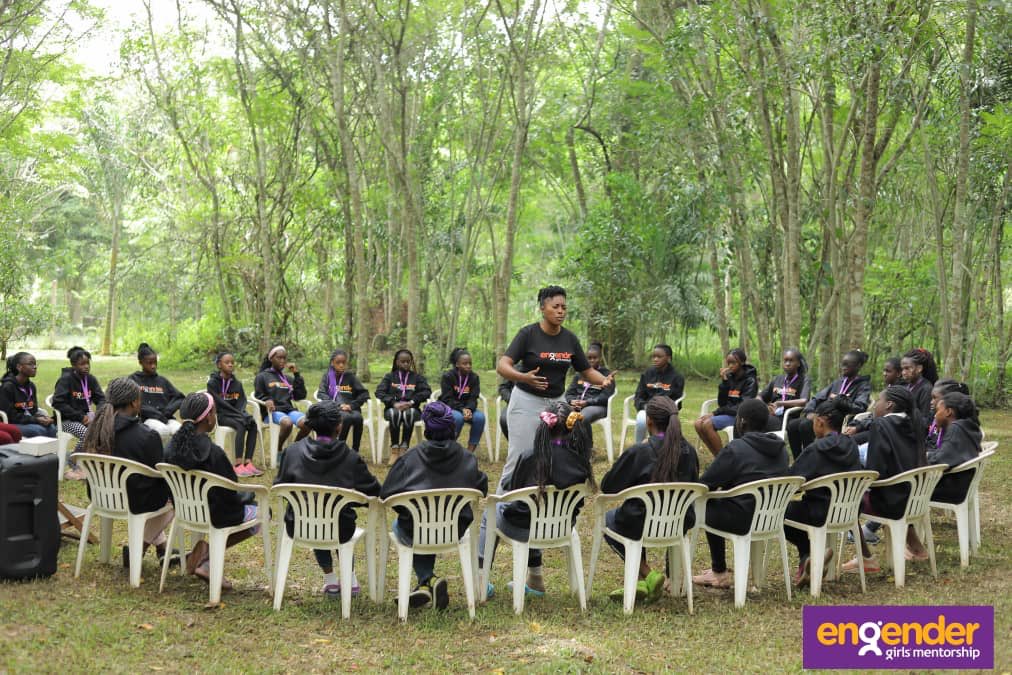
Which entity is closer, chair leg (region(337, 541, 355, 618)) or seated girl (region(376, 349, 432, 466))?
chair leg (region(337, 541, 355, 618))

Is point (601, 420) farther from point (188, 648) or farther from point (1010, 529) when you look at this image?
point (188, 648)

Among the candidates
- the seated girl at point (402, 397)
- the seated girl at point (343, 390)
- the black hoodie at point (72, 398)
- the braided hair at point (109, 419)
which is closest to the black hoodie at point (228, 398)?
the seated girl at point (343, 390)

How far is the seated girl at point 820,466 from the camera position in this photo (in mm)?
5039

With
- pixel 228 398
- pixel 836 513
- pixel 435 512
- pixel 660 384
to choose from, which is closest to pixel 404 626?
pixel 435 512

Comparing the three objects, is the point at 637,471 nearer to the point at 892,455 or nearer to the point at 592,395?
the point at 892,455

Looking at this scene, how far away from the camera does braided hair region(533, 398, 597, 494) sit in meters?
4.63

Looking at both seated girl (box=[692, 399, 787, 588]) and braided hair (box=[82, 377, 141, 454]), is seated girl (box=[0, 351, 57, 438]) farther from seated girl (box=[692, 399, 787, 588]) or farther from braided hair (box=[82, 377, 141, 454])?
seated girl (box=[692, 399, 787, 588])

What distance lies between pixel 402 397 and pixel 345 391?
0.58m

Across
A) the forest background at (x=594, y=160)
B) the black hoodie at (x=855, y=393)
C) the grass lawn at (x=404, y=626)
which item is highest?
the forest background at (x=594, y=160)

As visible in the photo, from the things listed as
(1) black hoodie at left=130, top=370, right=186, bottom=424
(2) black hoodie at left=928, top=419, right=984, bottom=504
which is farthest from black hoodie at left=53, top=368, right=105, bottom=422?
(2) black hoodie at left=928, top=419, right=984, bottom=504

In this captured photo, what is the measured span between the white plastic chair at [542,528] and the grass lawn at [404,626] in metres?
0.16

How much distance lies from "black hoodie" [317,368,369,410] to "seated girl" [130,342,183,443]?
4.58 ft

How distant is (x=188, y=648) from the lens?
13.1 ft

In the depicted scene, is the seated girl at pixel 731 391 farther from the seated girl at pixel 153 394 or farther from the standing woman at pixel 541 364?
the seated girl at pixel 153 394
